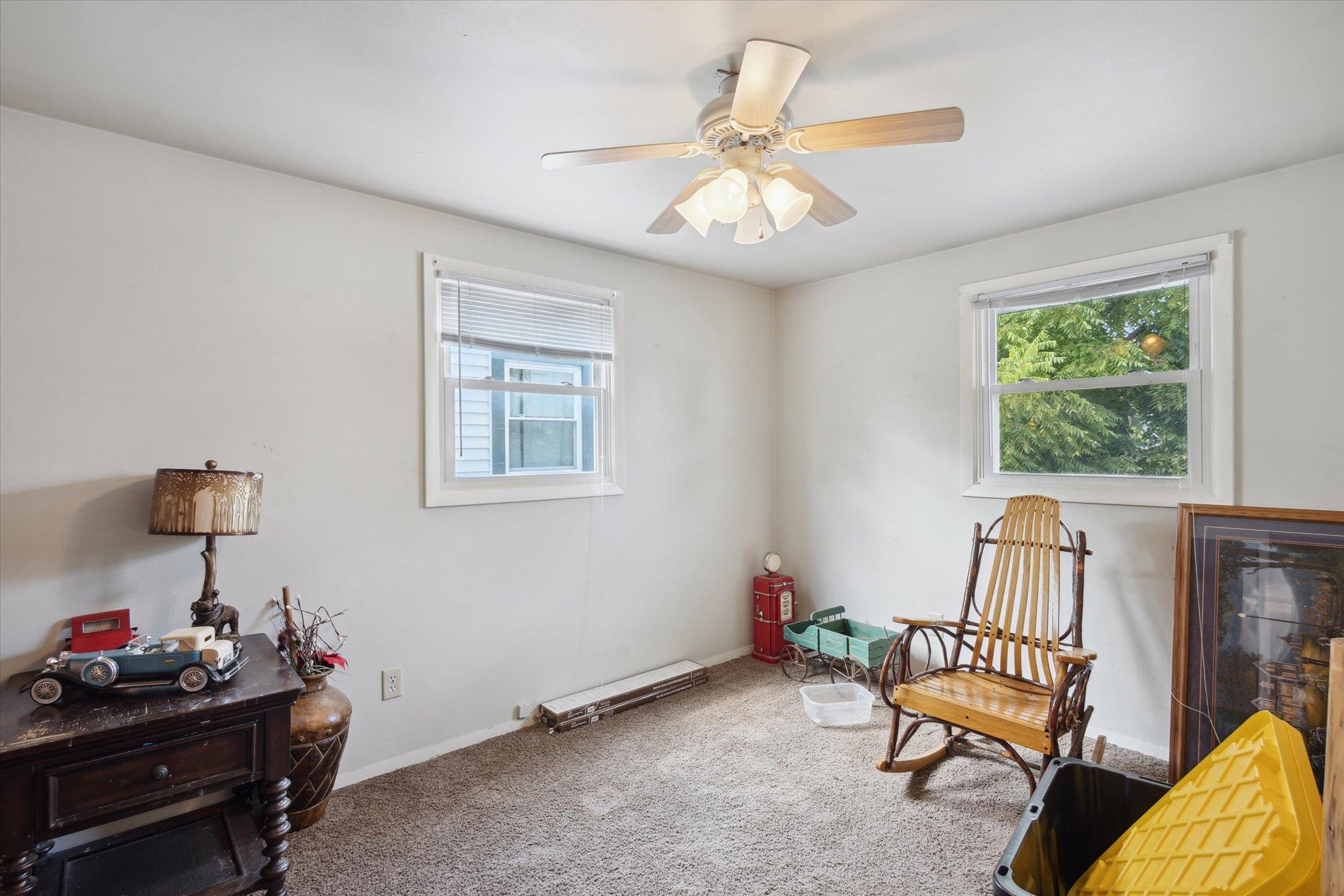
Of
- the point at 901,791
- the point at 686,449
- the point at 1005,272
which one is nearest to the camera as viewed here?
the point at 901,791

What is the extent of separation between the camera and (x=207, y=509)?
1.99 meters

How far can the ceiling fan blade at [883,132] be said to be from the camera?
1545mm

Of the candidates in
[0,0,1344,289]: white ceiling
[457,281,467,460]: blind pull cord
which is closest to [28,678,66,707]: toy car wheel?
[457,281,467,460]: blind pull cord

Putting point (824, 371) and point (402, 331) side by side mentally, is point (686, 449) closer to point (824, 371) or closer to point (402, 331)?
point (824, 371)

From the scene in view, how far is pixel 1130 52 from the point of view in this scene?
1.74m

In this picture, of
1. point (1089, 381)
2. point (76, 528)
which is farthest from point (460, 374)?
point (1089, 381)

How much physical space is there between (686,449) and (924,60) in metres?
2.48

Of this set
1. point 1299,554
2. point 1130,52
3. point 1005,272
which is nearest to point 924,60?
point 1130,52

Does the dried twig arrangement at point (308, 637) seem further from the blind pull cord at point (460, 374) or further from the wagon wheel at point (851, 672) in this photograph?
the wagon wheel at point (851, 672)

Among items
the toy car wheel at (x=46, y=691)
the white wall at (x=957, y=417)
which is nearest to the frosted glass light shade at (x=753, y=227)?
the white wall at (x=957, y=417)

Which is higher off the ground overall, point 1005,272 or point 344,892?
point 1005,272

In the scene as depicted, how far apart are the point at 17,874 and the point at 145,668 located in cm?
49

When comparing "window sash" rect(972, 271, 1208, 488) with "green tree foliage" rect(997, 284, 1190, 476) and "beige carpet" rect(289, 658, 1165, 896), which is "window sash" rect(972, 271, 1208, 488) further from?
"beige carpet" rect(289, 658, 1165, 896)

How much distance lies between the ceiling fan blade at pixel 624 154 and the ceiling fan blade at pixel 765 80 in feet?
0.69
